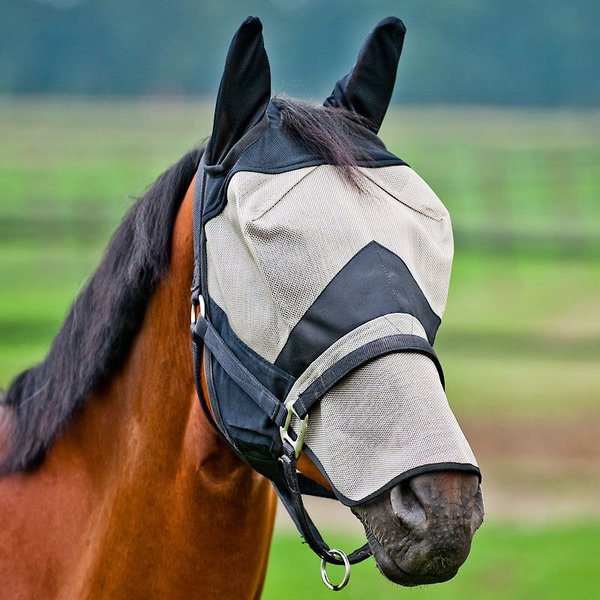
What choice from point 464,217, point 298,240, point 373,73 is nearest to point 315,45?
point 464,217

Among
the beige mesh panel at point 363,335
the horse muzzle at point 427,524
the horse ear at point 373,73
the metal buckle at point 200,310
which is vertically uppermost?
the horse ear at point 373,73

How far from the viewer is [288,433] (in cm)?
234

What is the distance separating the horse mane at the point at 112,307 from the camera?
8.69 feet

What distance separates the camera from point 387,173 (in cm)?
253

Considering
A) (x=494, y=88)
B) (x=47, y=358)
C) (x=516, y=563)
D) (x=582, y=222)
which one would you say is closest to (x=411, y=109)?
(x=494, y=88)

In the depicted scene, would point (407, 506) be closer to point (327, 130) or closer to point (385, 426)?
point (385, 426)

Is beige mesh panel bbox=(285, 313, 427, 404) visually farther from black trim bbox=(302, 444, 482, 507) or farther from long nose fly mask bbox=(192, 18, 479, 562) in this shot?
black trim bbox=(302, 444, 482, 507)

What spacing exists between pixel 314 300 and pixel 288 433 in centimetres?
32

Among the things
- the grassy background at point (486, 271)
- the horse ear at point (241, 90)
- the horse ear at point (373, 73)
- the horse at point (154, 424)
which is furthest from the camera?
the grassy background at point (486, 271)

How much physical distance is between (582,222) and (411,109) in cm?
1628

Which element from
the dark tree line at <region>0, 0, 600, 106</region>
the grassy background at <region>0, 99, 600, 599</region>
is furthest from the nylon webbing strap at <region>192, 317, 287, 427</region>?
the dark tree line at <region>0, 0, 600, 106</region>

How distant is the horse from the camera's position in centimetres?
256

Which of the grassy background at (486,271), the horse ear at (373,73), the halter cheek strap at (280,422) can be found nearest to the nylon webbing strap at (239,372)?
the halter cheek strap at (280,422)

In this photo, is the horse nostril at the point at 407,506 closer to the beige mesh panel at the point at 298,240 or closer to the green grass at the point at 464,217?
the beige mesh panel at the point at 298,240
